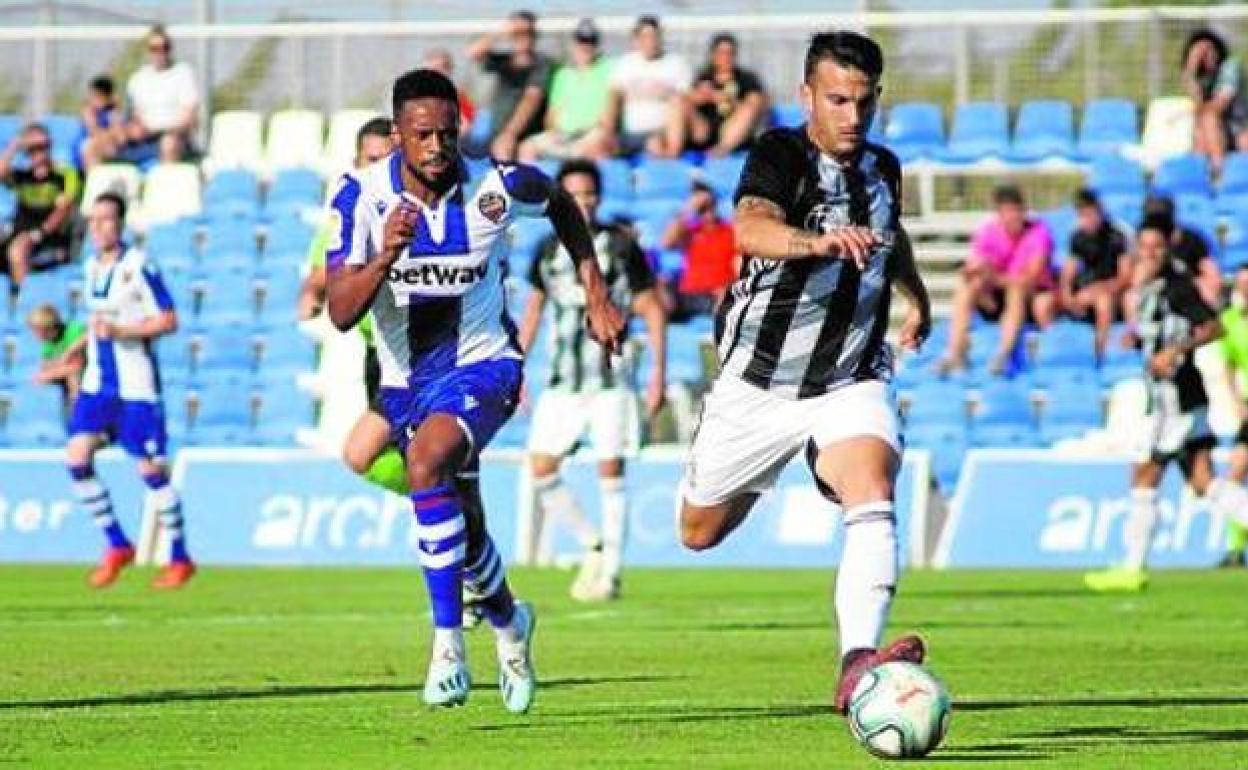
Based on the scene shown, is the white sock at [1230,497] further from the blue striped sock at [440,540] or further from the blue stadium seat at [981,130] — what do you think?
the blue striped sock at [440,540]

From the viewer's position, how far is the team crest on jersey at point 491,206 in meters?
12.2

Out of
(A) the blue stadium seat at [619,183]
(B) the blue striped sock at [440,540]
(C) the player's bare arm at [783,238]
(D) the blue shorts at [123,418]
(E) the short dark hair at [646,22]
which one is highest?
(C) the player's bare arm at [783,238]

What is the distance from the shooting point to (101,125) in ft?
101

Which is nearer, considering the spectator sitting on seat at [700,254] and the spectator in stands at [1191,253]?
the spectator in stands at [1191,253]

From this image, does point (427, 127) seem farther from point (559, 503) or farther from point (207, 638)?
point (559, 503)

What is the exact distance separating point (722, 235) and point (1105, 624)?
394 inches

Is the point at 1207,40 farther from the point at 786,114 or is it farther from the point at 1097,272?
the point at 786,114

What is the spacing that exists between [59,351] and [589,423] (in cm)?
833

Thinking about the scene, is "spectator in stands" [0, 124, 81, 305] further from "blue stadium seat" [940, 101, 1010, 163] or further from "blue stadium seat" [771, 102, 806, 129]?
"blue stadium seat" [940, 101, 1010, 163]

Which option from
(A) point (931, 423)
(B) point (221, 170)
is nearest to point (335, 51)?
(B) point (221, 170)

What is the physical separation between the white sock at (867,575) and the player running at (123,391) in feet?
39.7

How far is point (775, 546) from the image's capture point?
1006 inches

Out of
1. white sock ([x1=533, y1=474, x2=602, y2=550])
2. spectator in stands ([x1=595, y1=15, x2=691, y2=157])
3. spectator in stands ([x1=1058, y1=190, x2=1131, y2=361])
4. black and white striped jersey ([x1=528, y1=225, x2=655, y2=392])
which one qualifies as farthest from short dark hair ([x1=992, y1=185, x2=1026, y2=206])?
white sock ([x1=533, y1=474, x2=602, y2=550])

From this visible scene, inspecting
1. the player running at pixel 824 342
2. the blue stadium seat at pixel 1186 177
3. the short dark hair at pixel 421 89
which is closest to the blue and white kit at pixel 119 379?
the blue stadium seat at pixel 1186 177
